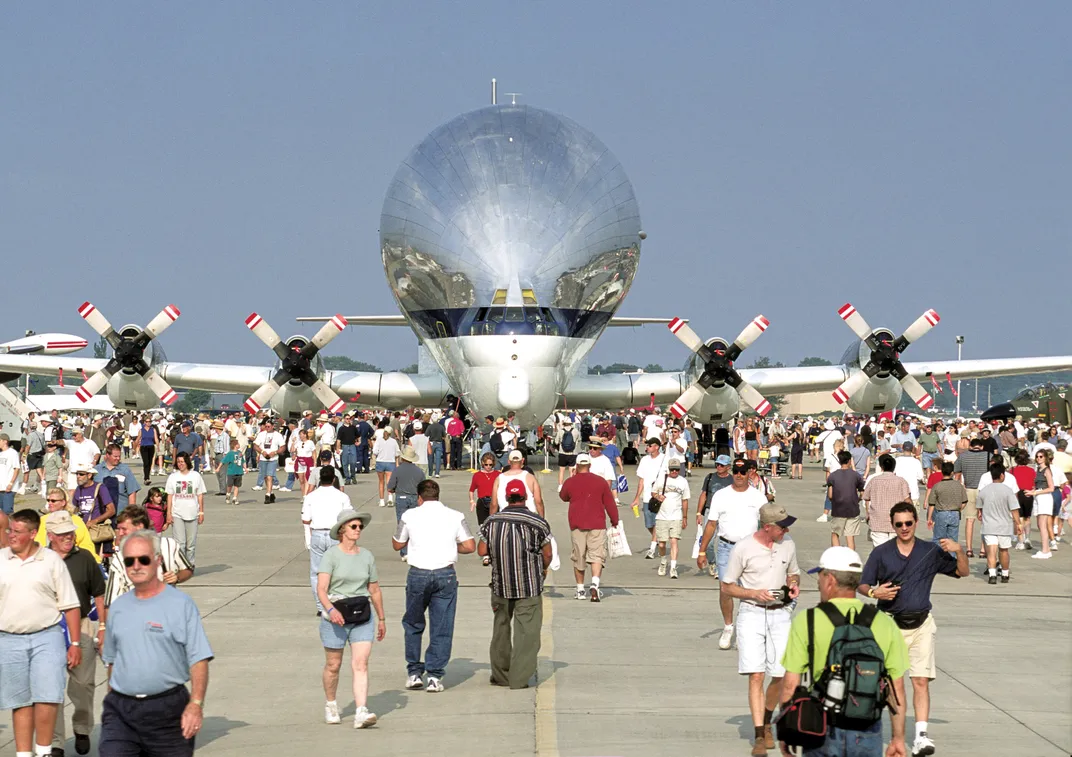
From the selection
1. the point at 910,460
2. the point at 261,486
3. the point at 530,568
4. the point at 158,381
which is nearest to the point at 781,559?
the point at 530,568

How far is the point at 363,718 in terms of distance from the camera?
27.0 feet

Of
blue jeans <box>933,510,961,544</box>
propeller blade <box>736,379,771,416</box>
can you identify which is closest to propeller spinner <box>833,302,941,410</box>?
propeller blade <box>736,379,771,416</box>

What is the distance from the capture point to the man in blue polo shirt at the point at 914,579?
305 inches

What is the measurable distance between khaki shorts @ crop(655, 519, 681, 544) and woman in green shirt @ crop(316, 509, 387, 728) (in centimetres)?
699

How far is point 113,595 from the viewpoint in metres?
8.46

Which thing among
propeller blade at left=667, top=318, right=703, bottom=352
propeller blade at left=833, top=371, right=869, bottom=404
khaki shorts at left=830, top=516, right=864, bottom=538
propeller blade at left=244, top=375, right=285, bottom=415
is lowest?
khaki shorts at left=830, top=516, right=864, bottom=538

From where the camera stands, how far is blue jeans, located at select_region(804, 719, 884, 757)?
5598 millimetres

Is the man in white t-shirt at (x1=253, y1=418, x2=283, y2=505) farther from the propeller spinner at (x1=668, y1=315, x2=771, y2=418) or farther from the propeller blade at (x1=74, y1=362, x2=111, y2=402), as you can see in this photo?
the propeller spinner at (x1=668, y1=315, x2=771, y2=418)

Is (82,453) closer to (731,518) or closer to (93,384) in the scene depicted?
(731,518)

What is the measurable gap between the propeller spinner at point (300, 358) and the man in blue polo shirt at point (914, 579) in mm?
24661

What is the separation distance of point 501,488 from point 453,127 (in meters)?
19.1

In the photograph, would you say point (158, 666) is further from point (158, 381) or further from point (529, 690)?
point (158, 381)

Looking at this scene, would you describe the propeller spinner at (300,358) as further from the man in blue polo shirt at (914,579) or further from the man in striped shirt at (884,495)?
the man in blue polo shirt at (914,579)

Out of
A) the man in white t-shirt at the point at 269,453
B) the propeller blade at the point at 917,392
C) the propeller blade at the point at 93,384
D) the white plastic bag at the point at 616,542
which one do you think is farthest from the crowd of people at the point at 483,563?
the propeller blade at the point at 93,384
